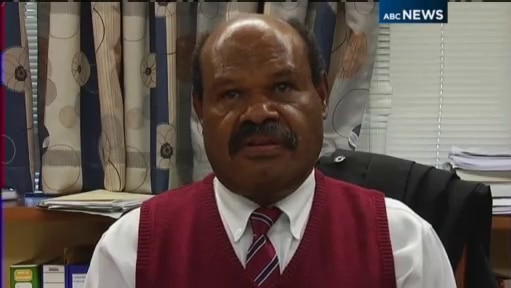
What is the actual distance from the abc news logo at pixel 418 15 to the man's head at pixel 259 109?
3.58 ft

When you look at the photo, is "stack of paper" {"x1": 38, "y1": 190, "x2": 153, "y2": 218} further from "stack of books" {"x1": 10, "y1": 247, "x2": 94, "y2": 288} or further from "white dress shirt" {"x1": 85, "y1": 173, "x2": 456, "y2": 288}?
"white dress shirt" {"x1": 85, "y1": 173, "x2": 456, "y2": 288}

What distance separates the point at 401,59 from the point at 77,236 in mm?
1017

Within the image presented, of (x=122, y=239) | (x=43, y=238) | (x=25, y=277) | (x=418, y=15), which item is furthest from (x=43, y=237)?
(x=418, y=15)

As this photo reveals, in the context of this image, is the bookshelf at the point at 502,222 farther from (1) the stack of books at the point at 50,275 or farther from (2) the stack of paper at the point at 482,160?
(1) the stack of books at the point at 50,275

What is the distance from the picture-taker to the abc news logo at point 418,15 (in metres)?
1.91

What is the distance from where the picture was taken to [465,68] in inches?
77.9

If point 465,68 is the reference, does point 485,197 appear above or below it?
below

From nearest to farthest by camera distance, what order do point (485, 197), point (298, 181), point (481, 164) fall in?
1. point (298, 181)
2. point (485, 197)
3. point (481, 164)

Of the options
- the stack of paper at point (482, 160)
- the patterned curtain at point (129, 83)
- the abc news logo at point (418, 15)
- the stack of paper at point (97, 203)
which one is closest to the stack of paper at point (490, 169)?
the stack of paper at point (482, 160)

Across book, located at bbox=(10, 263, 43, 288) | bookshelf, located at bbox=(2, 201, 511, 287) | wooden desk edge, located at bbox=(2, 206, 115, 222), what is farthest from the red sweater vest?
bookshelf, located at bbox=(2, 201, 511, 287)

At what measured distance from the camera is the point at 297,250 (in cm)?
91

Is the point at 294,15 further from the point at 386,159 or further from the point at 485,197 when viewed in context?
the point at 485,197

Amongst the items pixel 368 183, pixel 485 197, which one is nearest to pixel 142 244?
pixel 368 183

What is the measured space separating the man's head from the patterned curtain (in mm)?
932
